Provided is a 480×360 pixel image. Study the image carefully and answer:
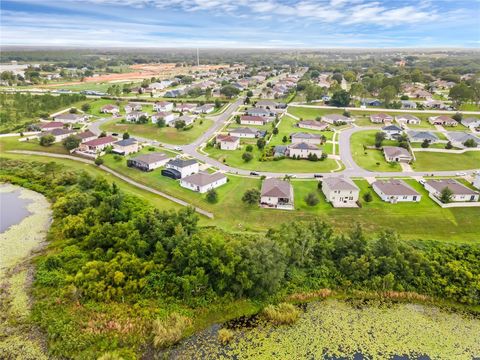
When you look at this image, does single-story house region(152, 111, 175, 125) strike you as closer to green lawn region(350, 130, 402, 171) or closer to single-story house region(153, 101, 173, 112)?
single-story house region(153, 101, 173, 112)

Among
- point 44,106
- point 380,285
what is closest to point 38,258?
point 380,285

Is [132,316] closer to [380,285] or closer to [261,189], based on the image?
[380,285]

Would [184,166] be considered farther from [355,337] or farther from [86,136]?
[355,337]

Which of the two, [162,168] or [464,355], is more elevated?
[162,168]

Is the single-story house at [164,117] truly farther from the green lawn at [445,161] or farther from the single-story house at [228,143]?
the green lawn at [445,161]

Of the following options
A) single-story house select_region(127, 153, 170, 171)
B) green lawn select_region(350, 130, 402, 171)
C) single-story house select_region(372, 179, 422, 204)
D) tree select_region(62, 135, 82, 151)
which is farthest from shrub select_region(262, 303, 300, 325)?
tree select_region(62, 135, 82, 151)
